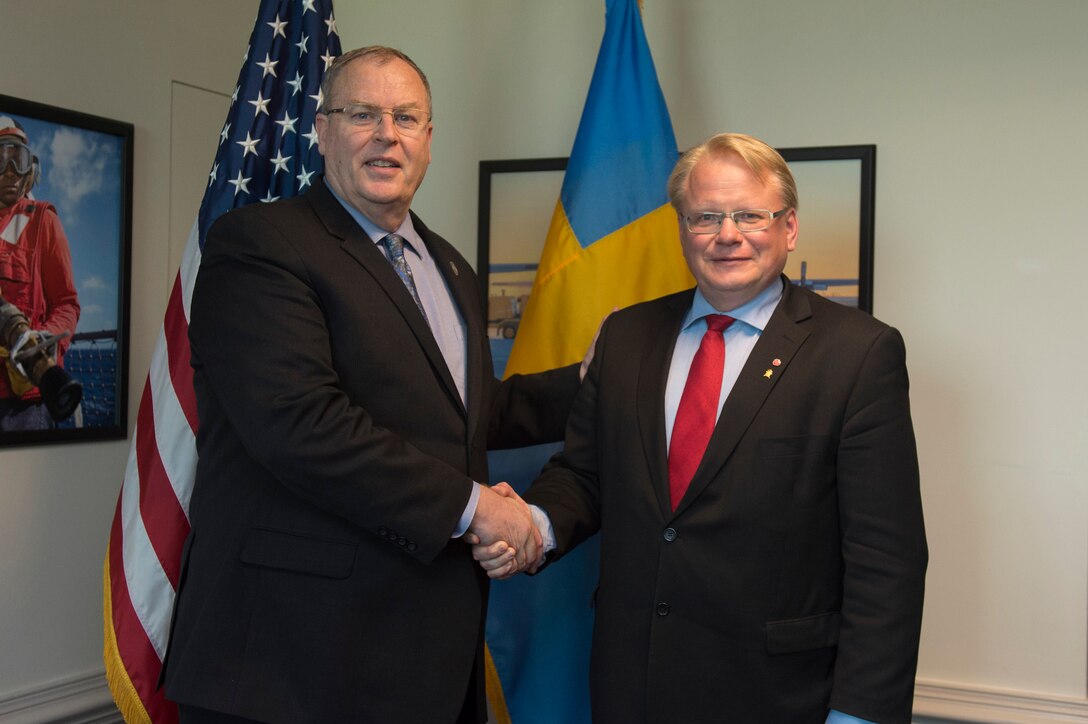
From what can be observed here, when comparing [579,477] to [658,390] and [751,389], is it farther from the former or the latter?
[751,389]

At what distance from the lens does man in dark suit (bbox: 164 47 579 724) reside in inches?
67.2

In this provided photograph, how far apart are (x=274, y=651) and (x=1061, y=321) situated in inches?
79.0

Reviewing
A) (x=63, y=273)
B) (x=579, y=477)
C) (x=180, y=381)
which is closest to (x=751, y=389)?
(x=579, y=477)

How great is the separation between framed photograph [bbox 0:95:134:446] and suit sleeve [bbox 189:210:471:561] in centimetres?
100

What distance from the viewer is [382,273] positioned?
6.08ft

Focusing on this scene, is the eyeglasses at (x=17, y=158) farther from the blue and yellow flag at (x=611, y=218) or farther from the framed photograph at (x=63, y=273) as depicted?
the blue and yellow flag at (x=611, y=218)

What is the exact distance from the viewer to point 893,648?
1710 mm

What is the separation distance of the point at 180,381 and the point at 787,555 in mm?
1467

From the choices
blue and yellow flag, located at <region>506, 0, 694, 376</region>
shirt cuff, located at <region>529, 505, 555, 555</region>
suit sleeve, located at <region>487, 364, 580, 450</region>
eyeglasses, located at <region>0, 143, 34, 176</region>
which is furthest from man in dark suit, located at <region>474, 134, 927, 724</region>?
eyeglasses, located at <region>0, 143, 34, 176</region>

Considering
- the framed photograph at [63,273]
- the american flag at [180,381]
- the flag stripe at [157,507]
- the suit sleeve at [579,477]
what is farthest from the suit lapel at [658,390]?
the framed photograph at [63,273]

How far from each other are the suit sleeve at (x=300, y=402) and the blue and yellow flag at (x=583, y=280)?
83 cm

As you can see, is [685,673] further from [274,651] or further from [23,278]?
[23,278]

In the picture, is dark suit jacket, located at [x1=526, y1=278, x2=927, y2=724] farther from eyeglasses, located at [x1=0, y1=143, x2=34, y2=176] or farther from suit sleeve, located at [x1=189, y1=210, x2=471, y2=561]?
eyeglasses, located at [x1=0, y1=143, x2=34, y2=176]

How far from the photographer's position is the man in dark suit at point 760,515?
1729 millimetres
